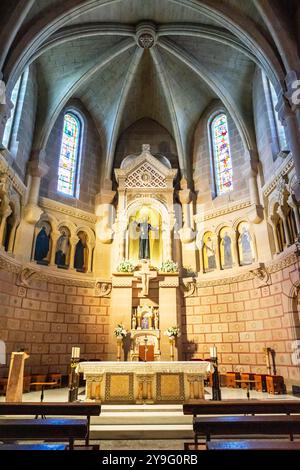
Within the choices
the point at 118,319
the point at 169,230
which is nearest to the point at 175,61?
the point at 169,230

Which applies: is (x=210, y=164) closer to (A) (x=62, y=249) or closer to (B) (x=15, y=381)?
(A) (x=62, y=249)

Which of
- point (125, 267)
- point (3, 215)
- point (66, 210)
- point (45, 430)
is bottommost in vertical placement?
point (45, 430)

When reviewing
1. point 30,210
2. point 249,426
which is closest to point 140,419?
point 249,426

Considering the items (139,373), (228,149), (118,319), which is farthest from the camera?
(228,149)

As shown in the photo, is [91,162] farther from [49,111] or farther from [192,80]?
[192,80]

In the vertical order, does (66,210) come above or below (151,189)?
below

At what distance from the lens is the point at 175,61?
59.5 feet

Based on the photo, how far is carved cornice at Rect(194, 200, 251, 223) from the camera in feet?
52.8

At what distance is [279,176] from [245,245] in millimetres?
3704

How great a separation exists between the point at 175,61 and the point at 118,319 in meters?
14.1

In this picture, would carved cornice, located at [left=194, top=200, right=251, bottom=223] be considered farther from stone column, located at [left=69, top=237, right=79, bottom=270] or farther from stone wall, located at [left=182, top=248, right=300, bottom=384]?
stone column, located at [left=69, top=237, right=79, bottom=270]

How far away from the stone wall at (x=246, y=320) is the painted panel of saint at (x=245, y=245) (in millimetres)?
824

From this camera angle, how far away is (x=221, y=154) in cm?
1825

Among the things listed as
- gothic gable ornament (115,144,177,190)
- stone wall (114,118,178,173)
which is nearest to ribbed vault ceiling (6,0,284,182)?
stone wall (114,118,178,173)
